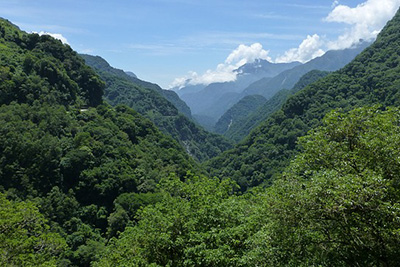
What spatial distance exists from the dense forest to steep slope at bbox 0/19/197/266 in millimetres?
209

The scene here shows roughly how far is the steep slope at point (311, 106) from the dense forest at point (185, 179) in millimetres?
372

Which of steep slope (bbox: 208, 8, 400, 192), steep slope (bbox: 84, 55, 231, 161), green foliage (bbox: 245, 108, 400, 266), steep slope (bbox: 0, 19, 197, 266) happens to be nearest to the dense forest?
green foliage (bbox: 245, 108, 400, 266)

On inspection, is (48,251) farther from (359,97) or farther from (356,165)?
(359,97)

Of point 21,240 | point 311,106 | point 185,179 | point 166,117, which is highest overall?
point 166,117

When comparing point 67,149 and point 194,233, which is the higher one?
point 67,149

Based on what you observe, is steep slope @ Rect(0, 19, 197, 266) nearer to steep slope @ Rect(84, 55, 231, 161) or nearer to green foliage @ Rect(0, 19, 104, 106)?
green foliage @ Rect(0, 19, 104, 106)

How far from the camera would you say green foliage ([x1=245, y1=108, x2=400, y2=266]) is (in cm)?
731

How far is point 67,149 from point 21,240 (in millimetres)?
34963

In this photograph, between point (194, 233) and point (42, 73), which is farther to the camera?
point (42, 73)

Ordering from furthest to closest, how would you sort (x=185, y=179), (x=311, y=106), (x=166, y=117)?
1. (x=166, y=117)
2. (x=311, y=106)
3. (x=185, y=179)

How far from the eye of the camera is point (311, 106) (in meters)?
81.4

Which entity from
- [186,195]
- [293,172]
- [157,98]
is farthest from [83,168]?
[157,98]

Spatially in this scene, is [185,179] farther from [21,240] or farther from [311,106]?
[311,106]

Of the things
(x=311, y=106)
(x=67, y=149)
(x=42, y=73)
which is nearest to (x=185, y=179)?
(x=67, y=149)
